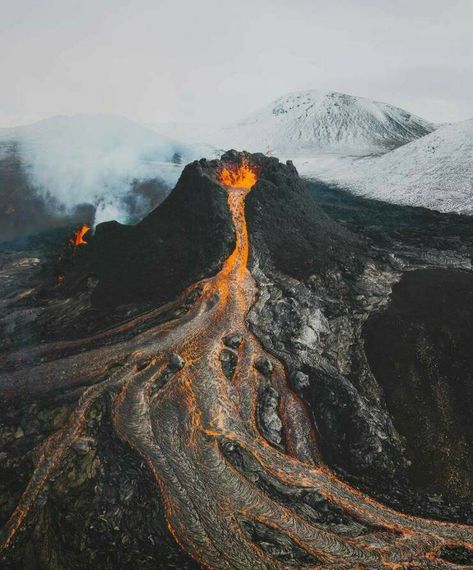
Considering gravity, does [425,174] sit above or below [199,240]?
above

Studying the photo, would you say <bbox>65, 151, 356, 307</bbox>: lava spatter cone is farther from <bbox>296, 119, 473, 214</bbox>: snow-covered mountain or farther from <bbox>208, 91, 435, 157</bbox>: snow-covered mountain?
<bbox>208, 91, 435, 157</bbox>: snow-covered mountain

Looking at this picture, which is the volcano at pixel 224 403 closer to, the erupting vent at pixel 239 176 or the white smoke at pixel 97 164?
the erupting vent at pixel 239 176

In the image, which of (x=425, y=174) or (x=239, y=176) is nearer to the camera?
(x=239, y=176)

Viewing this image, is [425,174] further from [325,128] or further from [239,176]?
[325,128]

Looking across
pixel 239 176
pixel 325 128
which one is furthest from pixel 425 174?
pixel 325 128

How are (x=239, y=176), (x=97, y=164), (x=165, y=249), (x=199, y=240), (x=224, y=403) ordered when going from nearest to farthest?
(x=224, y=403) → (x=165, y=249) → (x=199, y=240) → (x=239, y=176) → (x=97, y=164)

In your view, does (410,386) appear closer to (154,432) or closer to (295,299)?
(295,299)

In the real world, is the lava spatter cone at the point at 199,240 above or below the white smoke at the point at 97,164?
below

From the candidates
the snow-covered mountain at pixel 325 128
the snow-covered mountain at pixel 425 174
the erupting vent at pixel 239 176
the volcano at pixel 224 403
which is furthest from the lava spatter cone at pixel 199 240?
the snow-covered mountain at pixel 325 128
